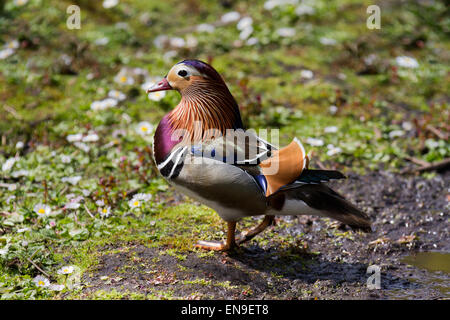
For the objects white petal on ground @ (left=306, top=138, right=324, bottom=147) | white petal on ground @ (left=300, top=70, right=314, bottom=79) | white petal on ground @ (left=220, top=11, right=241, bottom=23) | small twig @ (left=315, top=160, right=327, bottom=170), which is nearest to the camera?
small twig @ (left=315, top=160, right=327, bottom=170)

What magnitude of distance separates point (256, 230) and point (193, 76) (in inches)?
47.8

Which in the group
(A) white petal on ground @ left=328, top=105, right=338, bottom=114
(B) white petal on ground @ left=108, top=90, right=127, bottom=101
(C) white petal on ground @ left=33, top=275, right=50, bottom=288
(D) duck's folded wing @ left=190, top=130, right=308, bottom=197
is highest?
(D) duck's folded wing @ left=190, top=130, right=308, bottom=197

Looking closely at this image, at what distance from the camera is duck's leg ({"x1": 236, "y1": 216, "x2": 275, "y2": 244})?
402 cm

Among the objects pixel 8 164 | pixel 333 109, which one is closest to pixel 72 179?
pixel 8 164

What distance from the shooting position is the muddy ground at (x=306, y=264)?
11.8ft

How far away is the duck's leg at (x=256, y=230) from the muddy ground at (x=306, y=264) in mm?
87

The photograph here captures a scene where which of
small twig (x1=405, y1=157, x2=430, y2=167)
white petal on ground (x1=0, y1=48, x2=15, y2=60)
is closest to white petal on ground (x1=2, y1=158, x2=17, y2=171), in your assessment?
white petal on ground (x1=0, y1=48, x2=15, y2=60)

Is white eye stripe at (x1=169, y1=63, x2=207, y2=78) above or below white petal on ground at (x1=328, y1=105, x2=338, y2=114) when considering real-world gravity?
above

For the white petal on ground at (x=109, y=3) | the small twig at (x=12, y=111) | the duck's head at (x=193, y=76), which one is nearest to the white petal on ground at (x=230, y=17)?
the white petal on ground at (x=109, y=3)

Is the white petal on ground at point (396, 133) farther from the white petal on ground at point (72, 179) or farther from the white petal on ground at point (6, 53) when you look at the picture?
the white petal on ground at point (6, 53)

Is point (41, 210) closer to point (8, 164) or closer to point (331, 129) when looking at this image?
point (8, 164)

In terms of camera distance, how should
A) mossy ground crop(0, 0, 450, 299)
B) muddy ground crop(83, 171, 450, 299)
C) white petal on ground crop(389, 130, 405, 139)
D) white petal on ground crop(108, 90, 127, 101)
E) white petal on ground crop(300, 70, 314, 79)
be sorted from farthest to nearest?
white petal on ground crop(300, 70, 314, 79), white petal on ground crop(108, 90, 127, 101), white petal on ground crop(389, 130, 405, 139), mossy ground crop(0, 0, 450, 299), muddy ground crop(83, 171, 450, 299)

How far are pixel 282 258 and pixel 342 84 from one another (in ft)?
11.0

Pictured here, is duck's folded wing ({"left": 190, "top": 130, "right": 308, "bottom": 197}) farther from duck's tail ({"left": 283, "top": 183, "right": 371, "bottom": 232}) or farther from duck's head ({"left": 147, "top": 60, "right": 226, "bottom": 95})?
duck's head ({"left": 147, "top": 60, "right": 226, "bottom": 95})
